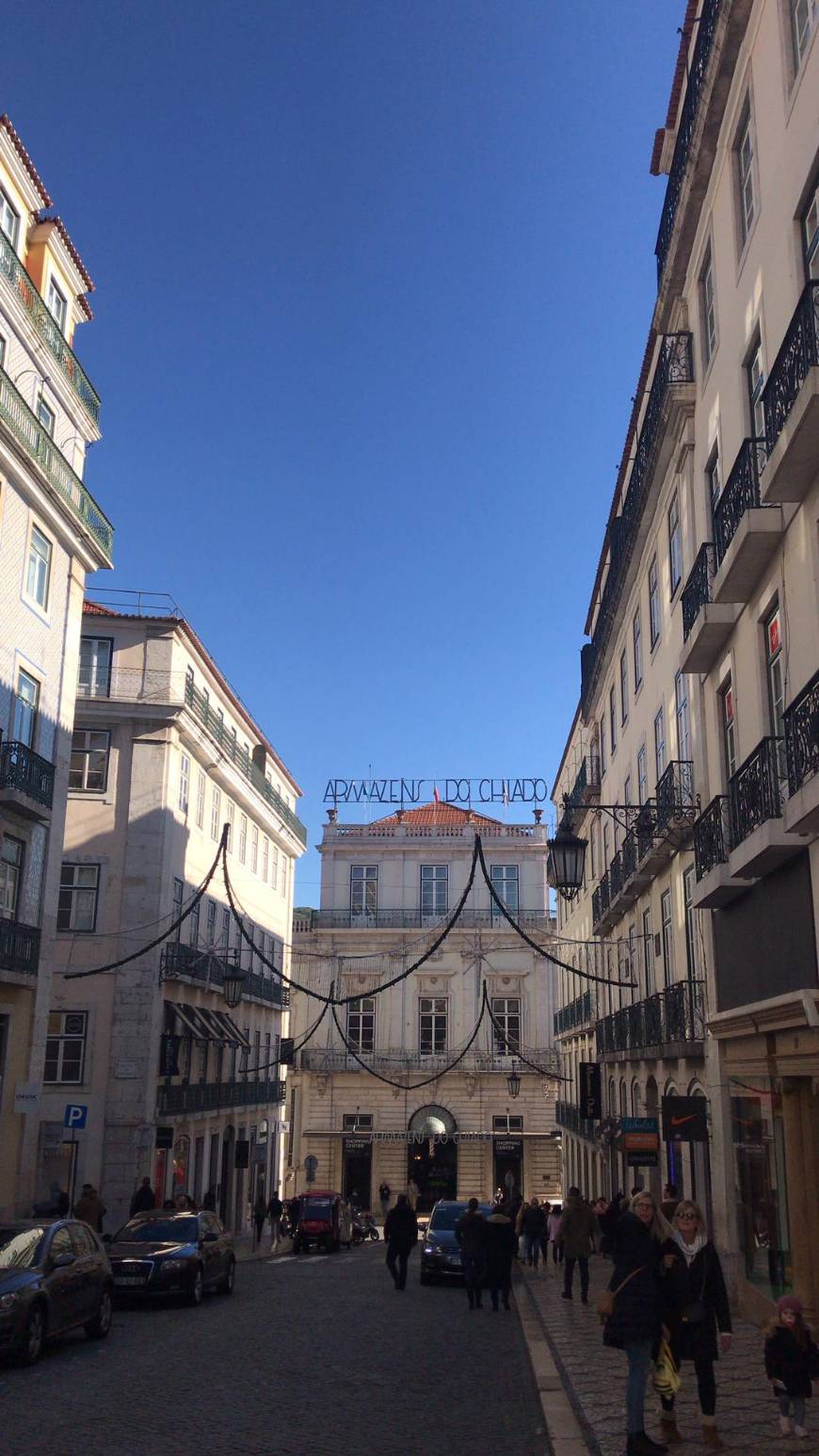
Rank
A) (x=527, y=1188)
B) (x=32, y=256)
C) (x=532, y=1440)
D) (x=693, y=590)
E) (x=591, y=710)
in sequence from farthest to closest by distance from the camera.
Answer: (x=527, y=1188), (x=591, y=710), (x=32, y=256), (x=693, y=590), (x=532, y=1440)

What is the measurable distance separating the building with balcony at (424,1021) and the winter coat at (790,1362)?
43.8 m

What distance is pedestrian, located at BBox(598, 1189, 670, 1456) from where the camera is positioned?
26.9 ft

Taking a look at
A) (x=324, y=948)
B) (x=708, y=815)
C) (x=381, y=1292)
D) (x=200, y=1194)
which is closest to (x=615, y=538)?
(x=708, y=815)

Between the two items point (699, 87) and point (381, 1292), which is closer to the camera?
point (699, 87)

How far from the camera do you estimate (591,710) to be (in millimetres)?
35656

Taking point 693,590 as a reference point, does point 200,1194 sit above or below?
below

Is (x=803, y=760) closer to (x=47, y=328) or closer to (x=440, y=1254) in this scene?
(x=440, y=1254)

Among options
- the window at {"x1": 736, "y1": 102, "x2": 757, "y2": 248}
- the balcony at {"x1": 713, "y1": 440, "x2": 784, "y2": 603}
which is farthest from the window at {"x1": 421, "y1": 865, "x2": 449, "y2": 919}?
the window at {"x1": 736, "y1": 102, "x2": 757, "y2": 248}

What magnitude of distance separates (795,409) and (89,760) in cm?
2530

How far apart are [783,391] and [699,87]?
22.3 ft

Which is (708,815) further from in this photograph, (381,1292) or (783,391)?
(381,1292)

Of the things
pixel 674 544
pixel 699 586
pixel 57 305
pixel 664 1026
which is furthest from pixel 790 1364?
pixel 57 305

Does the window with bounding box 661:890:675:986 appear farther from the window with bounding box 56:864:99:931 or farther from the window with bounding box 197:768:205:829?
the window with bounding box 197:768:205:829

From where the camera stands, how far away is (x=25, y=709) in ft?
78.1
